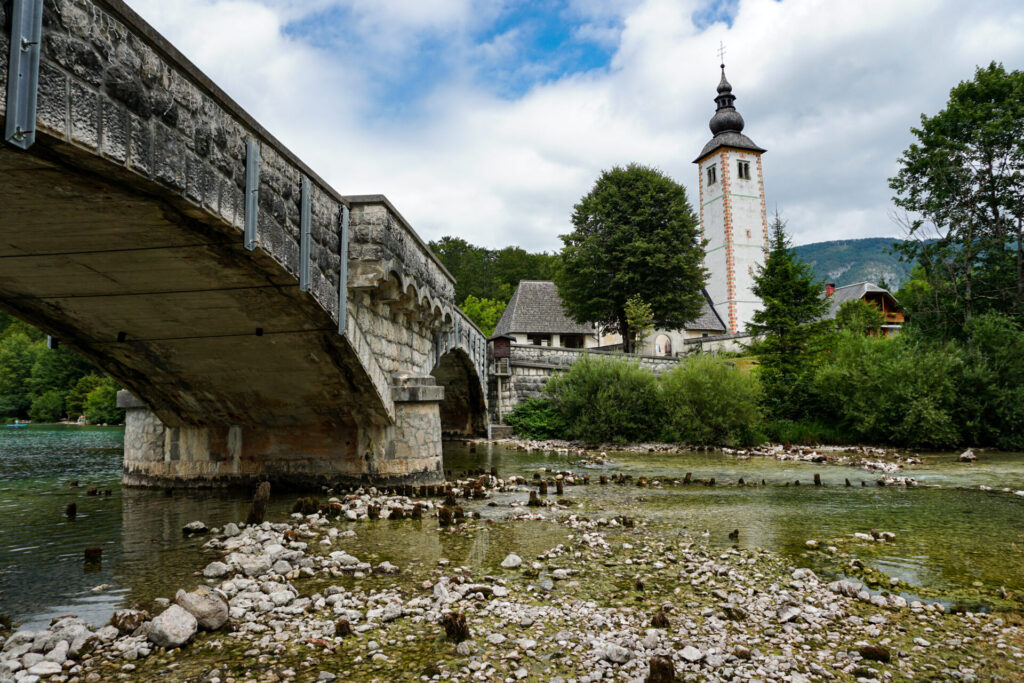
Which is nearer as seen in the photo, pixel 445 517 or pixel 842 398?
pixel 445 517

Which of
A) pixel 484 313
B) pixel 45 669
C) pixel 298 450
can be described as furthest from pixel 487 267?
pixel 45 669

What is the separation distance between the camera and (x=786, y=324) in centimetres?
2533

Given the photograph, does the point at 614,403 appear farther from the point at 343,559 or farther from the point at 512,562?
the point at 343,559

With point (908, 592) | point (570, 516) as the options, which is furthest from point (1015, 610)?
point (570, 516)

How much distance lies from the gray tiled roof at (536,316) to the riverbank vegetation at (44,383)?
105 ft

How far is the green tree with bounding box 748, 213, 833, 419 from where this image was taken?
24812mm

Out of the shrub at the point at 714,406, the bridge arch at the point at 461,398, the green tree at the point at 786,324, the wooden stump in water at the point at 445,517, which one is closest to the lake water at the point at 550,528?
the wooden stump in water at the point at 445,517

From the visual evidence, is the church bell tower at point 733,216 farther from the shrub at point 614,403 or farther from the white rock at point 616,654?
the white rock at point 616,654

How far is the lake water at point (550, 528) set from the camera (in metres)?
5.45

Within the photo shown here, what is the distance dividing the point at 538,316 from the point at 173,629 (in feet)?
141

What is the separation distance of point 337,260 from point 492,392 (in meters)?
18.5

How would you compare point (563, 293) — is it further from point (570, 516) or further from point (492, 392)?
point (570, 516)

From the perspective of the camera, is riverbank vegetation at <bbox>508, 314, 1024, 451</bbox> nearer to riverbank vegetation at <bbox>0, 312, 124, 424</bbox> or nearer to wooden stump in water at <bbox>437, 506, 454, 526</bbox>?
wooden stump in water at <bbox>437, 506, 454, 526</bbox>

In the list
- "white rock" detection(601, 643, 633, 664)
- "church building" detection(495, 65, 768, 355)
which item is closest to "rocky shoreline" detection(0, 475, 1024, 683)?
"white rock" detection(601, 643, 633, 664)
